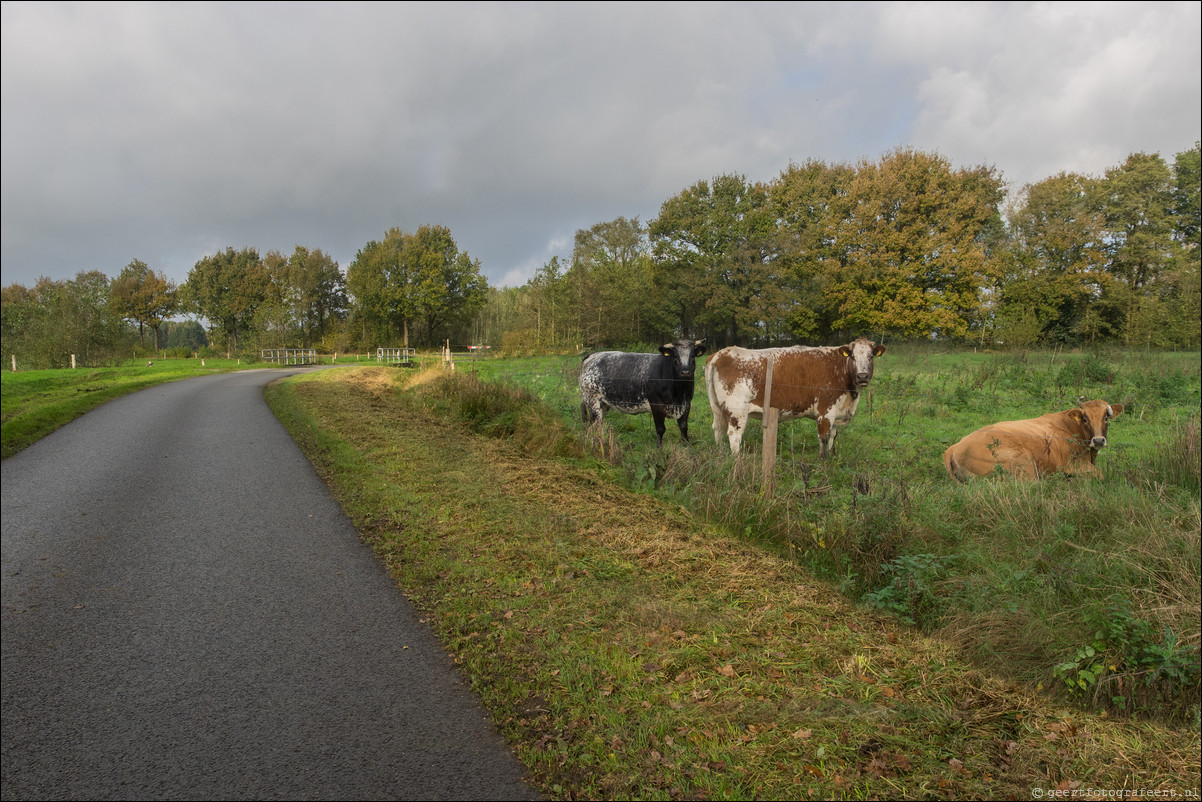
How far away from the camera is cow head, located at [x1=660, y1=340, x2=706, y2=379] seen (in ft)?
32.7

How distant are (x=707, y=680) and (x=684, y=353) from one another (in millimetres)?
7016

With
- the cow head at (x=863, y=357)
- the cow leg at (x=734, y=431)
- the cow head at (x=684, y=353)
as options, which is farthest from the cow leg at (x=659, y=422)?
the cow head at (x=863, y=357)

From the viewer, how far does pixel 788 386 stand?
371 inches

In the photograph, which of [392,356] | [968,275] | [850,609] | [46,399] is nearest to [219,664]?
[850,609]

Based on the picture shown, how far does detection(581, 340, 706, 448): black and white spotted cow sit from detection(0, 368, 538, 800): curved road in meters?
5.85

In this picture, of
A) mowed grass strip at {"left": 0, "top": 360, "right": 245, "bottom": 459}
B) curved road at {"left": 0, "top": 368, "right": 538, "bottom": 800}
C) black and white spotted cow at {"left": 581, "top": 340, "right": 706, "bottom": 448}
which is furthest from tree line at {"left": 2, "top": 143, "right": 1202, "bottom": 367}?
Result: mowed grass strip at {"left": 0, "top": 360, "right": 245, "bottom": 459}

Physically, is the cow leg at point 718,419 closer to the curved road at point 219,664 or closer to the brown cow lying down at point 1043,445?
the brown cow lying down at point 1043,445

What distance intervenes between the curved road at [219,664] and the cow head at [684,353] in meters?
5.96

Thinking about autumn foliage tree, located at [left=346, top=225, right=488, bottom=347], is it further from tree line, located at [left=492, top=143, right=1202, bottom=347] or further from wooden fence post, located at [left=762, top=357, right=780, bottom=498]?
wooden fence post, located at [left=762, top=357, right=780, bottom=498]

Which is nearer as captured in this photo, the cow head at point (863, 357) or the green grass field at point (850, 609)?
the green grass field at point (850, 609)

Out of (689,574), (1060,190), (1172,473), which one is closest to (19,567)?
(689,574)

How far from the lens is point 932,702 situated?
3.27m

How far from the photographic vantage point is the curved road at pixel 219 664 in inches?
111

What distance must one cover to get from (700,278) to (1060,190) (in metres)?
30.4
